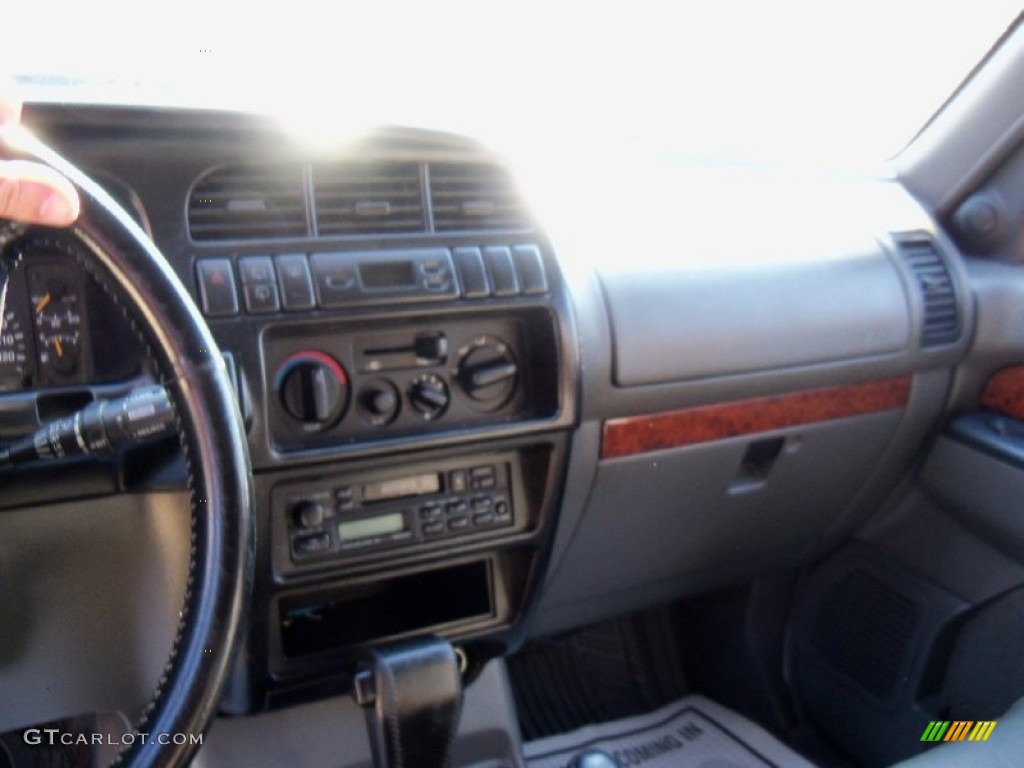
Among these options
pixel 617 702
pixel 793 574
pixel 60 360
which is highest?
pixel 60 360

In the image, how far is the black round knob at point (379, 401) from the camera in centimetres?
128

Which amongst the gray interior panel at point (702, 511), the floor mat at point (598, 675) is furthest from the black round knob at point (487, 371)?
the floor mat at point (598, 675)

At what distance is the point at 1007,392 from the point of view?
186 cm

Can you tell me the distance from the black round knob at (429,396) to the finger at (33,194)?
609mm

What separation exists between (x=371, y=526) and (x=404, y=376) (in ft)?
0.60

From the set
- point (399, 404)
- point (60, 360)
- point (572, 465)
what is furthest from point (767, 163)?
point (60, 360)

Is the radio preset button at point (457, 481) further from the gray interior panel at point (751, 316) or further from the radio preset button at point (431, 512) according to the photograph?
the gray interior panel at point (751, 316)

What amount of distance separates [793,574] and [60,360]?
1514mm

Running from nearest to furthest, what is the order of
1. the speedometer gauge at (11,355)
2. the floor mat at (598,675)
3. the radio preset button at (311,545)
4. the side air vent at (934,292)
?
1. the speedometer gauge at (11,355)
2. the radio preset button at (311,545)
3. the side air vent at (934,292)
4. the floor mat at (598,675)

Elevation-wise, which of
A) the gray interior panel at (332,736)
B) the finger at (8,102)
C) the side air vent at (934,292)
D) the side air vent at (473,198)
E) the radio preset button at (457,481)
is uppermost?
the finger at (8,102)

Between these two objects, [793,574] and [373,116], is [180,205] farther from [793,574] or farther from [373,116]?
[793,574]

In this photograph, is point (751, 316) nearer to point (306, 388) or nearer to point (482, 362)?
point (482, 362)

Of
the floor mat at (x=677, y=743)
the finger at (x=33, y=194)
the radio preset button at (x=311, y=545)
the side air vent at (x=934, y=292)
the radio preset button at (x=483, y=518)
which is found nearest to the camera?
the finger at (x=33, y=194)

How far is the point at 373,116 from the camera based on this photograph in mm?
1293
